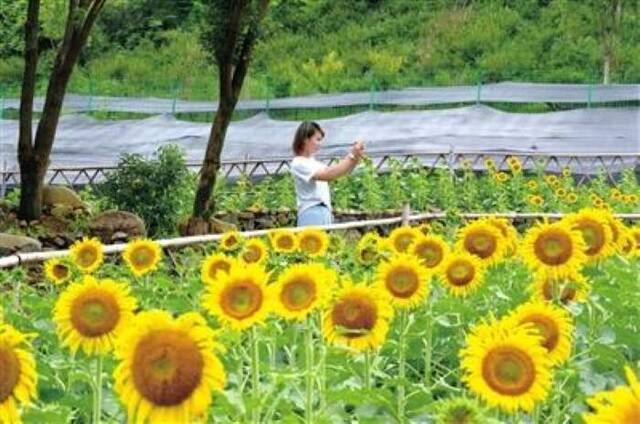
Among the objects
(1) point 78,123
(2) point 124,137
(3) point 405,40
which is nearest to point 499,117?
(2) point 124,137

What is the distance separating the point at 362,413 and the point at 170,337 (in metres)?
0.85

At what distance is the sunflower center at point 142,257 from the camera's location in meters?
3.62

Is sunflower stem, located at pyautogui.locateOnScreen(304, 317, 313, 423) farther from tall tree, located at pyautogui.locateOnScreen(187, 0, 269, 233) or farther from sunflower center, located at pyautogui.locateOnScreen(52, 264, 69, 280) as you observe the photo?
tall tree, located at pyautogui.locateOnScreen(187, 0, 269, 233)

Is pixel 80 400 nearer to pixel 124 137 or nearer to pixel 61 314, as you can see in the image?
pixel 61 314

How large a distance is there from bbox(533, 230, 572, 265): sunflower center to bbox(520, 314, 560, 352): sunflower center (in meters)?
0.54

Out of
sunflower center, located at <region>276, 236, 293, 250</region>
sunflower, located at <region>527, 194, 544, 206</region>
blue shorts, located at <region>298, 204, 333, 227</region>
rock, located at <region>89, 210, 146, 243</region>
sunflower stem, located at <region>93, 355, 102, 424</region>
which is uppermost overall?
sunflower stem, located at <region>93, 355, 102, 424</region>

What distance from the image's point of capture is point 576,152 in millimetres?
14797

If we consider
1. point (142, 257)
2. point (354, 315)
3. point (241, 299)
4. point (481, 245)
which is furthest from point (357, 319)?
point (142, 257)

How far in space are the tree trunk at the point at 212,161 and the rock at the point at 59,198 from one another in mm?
1069

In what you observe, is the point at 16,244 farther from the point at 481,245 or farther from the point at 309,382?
the point at 309,382

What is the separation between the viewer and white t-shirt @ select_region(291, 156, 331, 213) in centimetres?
635

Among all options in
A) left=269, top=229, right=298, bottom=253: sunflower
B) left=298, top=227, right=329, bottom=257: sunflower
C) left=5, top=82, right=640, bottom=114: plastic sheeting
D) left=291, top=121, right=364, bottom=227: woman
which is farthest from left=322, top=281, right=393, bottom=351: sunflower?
left=5, top=82, right=640, bottom=114: plastic sheeting

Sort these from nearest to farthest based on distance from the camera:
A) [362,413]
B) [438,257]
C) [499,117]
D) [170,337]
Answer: [170,337]
[362,413]
[438,257]
[499,117]

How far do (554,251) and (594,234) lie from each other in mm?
334
